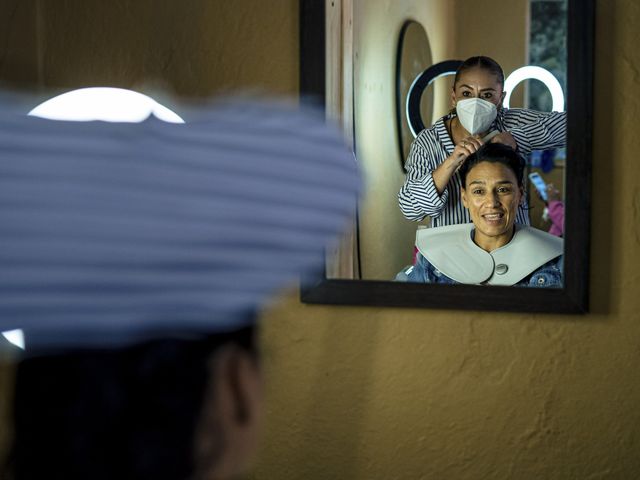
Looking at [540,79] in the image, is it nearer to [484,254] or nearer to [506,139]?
[506,139]

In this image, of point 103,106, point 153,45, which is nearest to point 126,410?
point 103,106

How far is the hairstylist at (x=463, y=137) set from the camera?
4.43 ft

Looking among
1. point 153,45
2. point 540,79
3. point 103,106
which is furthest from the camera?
point 153,45

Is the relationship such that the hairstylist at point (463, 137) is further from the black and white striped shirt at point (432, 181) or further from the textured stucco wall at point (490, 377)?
the textured stucco wall at point (490, 377)

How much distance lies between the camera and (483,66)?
4.45 feet

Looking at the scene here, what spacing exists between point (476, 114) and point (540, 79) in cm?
14

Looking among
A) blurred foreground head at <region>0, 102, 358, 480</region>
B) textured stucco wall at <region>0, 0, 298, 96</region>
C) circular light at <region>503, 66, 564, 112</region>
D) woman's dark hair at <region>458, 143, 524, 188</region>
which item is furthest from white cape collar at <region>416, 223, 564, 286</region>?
blurred foreground head at <region>0, 102, 358, 480</region>

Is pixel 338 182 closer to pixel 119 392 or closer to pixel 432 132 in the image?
pixel 119 392

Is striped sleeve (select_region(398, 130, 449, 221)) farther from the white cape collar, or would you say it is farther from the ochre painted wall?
the ochre painted wall

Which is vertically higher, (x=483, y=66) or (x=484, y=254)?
(x=483, y=66)

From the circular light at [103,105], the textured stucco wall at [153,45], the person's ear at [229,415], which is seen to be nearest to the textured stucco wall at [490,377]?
the textured stucco wall at [153,45]

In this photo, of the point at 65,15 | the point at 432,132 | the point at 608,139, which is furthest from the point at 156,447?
the point at 65,15

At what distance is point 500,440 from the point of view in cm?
147

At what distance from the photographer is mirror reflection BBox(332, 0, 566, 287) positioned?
4.39ft
